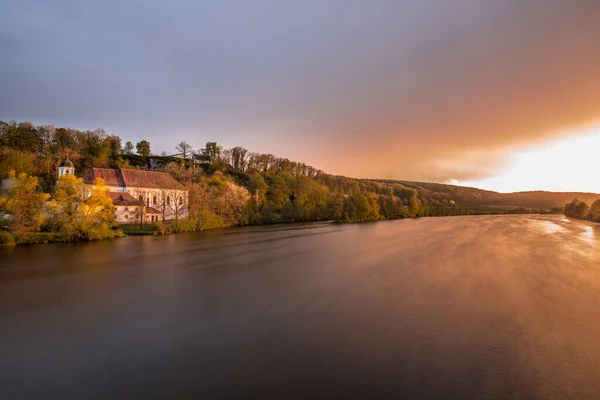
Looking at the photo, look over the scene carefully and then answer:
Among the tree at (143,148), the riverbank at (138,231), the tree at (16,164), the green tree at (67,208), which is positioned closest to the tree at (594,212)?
the riverbank at (138,231)

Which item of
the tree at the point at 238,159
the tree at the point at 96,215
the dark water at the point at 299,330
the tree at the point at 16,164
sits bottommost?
the dark water at the point at 299,330

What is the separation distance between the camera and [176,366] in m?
7.36

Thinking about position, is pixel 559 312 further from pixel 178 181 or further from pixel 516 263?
pixel 178 181

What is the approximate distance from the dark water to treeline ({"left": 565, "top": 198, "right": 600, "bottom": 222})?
48514 mm

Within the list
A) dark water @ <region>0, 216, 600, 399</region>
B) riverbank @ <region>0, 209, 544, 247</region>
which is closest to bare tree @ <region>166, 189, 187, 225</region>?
riverbank @ <region>0, 209, 544, 247</region>

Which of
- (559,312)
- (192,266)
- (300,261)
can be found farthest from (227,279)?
(559,312)

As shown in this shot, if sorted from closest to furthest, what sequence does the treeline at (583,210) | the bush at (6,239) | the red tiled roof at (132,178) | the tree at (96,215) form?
1. the bush at (6,239)
2. the tree at (96,215)
3. the red tiled roof at (132,178)
4. the treeline at (583,210)

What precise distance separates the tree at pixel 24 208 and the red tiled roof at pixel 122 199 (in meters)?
14.2

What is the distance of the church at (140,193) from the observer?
39906mm

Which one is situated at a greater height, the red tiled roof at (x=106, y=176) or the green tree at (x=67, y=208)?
the red tiled roof at (x=106, y=176)

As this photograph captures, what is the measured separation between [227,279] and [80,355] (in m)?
8.04

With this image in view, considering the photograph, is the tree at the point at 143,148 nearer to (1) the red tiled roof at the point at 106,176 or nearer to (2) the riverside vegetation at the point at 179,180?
(2) the riverside vegetation at the point at 179,180

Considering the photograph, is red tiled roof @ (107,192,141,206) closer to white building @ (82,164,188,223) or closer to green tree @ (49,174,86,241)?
white building @ (82,164,188,223)

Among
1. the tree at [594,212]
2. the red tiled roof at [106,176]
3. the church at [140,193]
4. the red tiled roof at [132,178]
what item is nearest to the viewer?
the church at [140,193]
